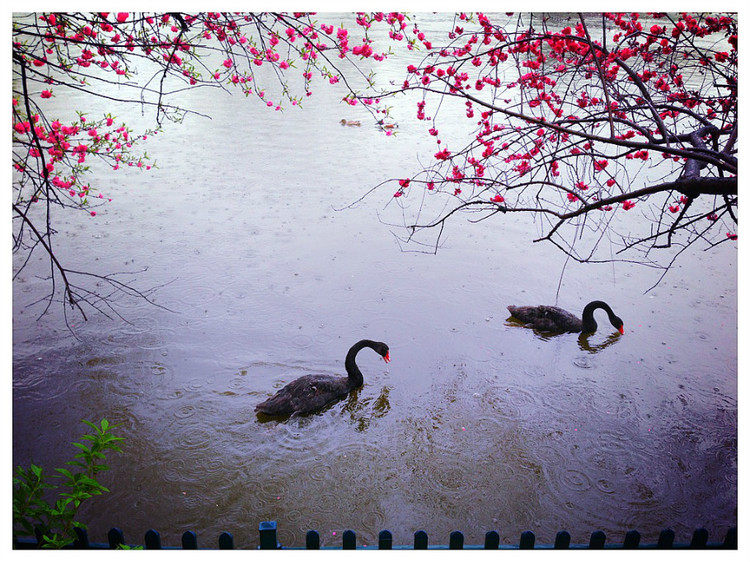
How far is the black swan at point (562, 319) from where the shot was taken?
578 cm

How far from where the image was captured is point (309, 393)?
15.2 ft

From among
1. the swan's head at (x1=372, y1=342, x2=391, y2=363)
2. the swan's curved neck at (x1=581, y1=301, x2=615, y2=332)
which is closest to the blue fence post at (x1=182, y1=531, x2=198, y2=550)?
the swan's head at (x1=372, y1=342, x2=391, y2=363)

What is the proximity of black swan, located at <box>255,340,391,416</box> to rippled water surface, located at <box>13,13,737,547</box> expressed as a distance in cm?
12

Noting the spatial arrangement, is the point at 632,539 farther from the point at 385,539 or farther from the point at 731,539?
the point at 385,539

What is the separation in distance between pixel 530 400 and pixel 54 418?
3.97 metres

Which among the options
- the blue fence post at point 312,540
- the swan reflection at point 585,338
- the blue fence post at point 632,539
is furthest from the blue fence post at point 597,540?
the swan reflection at point 585,338

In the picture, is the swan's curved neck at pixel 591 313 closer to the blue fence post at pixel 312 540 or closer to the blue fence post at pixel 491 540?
the blue fence post at pixel 491 540

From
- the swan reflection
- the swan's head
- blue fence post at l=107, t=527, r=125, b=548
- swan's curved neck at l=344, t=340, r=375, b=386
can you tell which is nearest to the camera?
blue fence post at l=107, t=527, r=125, b=548

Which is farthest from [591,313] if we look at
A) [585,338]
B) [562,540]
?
[562,540]

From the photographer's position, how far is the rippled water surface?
3.81 meters

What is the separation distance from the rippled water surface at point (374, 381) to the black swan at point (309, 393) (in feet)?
0.38

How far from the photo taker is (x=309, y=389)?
4.64 m

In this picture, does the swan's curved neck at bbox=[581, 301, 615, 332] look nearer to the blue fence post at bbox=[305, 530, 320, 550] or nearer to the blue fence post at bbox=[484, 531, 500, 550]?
the blue fence post at bbox=[484, 531, 500, 550]

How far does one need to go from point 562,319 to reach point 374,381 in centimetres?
212
